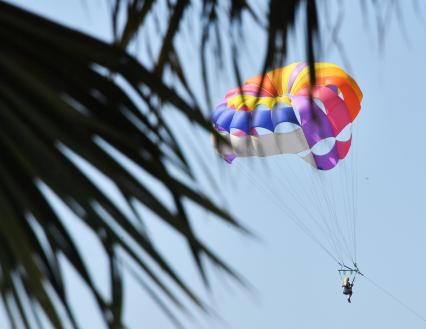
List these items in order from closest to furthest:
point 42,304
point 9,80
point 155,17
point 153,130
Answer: point 42,304 → point 9,80 → point 153,130 → point 155,17

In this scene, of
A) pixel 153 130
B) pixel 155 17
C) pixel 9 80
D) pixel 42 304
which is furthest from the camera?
pixel 155 17

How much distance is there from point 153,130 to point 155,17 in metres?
0.49

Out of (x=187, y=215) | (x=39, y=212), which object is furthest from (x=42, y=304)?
(x=187, y=215)

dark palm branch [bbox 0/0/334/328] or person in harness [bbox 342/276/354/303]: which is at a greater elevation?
person in harness [bbox 342/276/354/303]

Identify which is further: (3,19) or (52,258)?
(3,19)

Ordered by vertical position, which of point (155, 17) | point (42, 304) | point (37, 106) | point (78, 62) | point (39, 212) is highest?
point (155, 17)

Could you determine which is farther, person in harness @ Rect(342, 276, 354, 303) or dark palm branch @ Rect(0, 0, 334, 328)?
person in harness @ Rect(342, 276, 354, 303)

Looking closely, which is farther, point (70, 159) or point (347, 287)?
point (347, 287)

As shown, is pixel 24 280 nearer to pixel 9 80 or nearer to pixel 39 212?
pixel 39 212

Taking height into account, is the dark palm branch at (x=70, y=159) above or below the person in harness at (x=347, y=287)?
below

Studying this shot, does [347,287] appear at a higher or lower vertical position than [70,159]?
higher

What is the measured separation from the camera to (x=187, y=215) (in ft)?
4.68

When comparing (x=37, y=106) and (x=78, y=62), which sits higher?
(x=78, y=62)

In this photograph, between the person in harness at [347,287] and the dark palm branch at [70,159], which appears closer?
the dark palm branch at [70,159]
